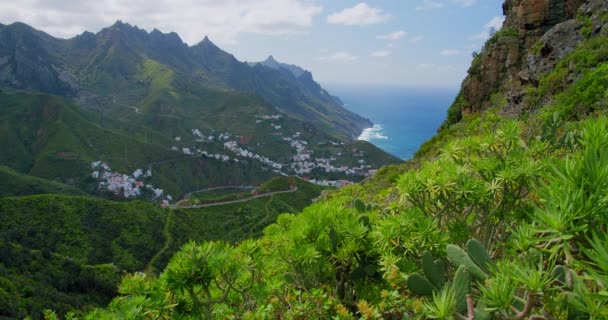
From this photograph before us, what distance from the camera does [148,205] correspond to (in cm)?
5975

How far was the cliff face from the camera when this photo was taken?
64.1 feet

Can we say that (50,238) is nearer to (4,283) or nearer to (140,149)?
(4,283)

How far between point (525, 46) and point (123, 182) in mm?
86580

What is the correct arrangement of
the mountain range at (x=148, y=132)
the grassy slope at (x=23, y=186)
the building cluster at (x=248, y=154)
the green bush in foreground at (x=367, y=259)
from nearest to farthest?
1. the green bush in foreground at (x=367, y=259)
2. the grassy slope at (x=23, y=186)
3. the mountain range at (x=148, y=132)
4. the building cluster at (x=248, y=154)

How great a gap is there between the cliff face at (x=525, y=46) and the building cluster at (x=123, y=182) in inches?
2957

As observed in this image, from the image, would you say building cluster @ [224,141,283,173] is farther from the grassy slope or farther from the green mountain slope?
the grassy slope

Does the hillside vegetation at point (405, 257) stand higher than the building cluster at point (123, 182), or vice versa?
the hillside vegetation at point (405, 257)

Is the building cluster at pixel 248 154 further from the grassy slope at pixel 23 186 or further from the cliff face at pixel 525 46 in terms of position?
the cliff face at pixel 525 46

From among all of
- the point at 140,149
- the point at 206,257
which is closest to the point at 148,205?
the point at 140,149

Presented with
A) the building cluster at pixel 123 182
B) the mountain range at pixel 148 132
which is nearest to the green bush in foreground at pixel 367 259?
the building cluster at pixel 123 182

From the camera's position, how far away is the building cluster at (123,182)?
278ft

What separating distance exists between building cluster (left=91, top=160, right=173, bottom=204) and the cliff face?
7511 cm

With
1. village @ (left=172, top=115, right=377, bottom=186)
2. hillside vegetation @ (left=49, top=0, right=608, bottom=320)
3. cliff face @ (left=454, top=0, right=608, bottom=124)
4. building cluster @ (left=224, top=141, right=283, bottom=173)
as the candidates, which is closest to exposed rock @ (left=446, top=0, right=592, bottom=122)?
cliff face @ (left=454, top=0, right=608, bottom=124)

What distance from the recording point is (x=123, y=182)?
87.9 meters
